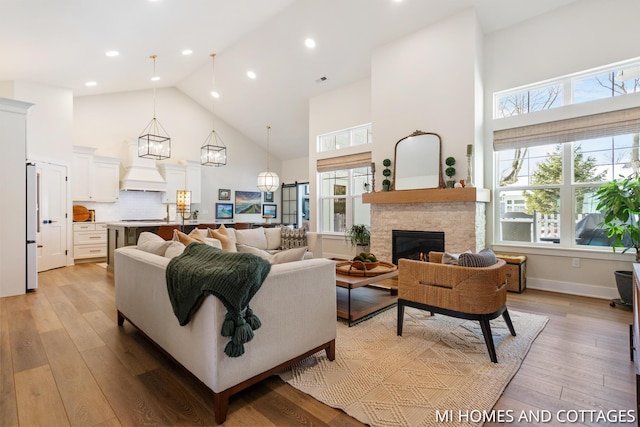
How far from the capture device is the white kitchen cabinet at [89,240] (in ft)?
21.5

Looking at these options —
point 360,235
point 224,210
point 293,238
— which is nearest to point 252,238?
point 293,238

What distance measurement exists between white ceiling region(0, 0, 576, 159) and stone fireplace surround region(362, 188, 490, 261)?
266cm

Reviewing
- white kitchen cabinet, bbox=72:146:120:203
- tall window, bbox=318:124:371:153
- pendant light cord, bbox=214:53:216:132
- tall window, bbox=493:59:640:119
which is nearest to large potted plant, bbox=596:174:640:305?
tall window, bbox=493:59:640:119

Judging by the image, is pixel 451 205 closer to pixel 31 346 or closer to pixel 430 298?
pixel 430 298

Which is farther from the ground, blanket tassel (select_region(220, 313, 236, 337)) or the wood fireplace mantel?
the wood fireplace mantel

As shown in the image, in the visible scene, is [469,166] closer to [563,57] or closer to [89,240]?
[563,57]

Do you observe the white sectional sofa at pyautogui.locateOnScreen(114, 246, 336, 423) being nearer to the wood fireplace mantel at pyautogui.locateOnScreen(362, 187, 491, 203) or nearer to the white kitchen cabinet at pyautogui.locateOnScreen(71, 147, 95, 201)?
the wood fireplace mantel at pyautogui.locateOnScreen(362, 187, 491, 203)

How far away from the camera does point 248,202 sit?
10.2m

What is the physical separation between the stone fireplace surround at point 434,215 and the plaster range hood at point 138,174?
5430 millimetres

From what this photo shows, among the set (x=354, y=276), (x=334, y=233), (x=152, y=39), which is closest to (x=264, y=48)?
(x=152, y=39)

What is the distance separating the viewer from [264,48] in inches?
245

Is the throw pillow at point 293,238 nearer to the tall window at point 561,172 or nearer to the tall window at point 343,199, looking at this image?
the tall window at point 343,199

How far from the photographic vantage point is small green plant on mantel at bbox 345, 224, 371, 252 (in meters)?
6.30

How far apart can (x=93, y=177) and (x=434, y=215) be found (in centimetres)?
717
